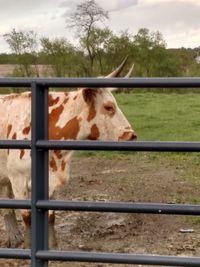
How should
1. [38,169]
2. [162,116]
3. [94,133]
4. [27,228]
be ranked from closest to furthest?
[38,169], [27,228], [94,133], [162,116]

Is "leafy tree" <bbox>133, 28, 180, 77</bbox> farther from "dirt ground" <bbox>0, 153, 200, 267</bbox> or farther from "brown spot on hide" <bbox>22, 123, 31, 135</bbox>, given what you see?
"brown spot on hide" <bbox>22, 123, 31, 135</bbox>

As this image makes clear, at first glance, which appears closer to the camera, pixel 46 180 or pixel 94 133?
pixel 46 180

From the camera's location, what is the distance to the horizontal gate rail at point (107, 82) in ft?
11.3

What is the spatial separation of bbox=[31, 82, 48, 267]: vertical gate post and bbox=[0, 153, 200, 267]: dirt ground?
300 centimetres

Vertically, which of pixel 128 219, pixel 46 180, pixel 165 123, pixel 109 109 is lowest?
pixel 128 219

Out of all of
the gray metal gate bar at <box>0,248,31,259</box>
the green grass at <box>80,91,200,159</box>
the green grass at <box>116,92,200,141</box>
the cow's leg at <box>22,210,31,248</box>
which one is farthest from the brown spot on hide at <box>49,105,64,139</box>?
the green grass at <box>116,92,200,141</box>

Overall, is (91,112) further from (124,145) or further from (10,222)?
(124,145)

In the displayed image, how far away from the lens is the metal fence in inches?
138

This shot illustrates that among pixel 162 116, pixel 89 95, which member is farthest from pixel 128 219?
pixel 162 116

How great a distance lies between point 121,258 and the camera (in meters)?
3.59

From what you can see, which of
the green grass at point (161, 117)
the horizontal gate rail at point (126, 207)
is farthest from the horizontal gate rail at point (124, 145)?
the green grass at point (161, 117)

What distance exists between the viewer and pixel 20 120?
297 inches

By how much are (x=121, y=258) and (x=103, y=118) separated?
13.5 feet

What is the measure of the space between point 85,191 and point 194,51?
32.7 meters
